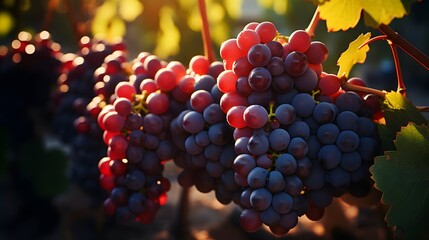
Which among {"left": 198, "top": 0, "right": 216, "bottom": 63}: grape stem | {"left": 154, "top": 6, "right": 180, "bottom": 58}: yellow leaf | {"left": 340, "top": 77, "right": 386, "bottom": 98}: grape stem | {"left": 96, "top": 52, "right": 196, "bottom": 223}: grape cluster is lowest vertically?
{"left": 154, "top": 6, "right": 180, "bottom": 58}: yellow leaf

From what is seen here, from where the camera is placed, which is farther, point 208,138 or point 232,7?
point 232,7

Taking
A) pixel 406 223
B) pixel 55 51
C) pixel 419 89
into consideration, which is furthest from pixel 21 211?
pixel 419 89

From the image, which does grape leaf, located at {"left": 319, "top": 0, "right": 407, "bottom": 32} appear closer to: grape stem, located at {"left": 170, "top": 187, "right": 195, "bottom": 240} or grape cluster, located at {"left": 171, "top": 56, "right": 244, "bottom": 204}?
grape cluster, located at {"left": 171, "top": 56, "right": 244, "bottom": 204}

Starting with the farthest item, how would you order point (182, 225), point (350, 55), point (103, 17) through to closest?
point (103, 17) → point (182, 225) → point (350, 55)

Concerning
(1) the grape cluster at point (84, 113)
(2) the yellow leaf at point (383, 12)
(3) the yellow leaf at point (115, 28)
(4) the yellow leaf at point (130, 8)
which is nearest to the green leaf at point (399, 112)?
(2) the yellow leaf at point (383, 12)

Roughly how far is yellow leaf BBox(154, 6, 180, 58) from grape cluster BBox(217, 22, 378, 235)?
1.05m

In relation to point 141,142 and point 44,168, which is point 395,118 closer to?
point 141,142

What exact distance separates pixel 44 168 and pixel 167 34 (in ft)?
1.84

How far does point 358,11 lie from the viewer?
0.68 metres

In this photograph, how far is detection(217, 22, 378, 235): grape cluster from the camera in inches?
26.0

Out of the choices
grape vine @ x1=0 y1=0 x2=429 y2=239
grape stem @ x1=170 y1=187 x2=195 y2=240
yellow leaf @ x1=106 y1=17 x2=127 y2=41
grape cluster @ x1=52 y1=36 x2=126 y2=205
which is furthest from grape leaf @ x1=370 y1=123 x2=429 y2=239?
yellow leaf @ x1=106 y1=17 x2=127 y2=41

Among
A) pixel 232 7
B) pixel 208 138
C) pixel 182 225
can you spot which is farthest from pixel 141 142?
pixel 232 7

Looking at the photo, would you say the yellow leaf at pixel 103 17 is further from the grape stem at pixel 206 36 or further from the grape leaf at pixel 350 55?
the grape leaf at pixel 350 55

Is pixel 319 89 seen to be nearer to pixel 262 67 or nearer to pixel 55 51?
pixel 262 67
